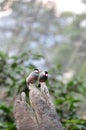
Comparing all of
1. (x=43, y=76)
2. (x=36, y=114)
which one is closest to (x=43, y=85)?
(x=43, y=76)

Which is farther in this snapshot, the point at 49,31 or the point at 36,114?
the point at 49,31

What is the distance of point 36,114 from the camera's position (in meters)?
2.45

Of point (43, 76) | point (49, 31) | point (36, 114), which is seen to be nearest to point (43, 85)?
point (43, 76)

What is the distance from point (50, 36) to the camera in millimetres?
24562

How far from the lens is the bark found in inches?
94.0

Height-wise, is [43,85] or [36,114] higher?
[43,85]

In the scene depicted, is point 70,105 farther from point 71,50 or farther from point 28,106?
point 71,50

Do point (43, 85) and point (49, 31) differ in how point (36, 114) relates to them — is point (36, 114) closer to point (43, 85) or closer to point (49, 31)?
point (43, 85)

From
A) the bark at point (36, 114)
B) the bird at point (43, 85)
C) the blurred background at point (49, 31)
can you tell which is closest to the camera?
the bark at point (36, 114)

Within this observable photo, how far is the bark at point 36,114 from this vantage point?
239 cm

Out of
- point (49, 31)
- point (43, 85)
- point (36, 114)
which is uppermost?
point (49, 31)

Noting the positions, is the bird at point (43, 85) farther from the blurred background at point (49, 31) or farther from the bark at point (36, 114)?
the blurred background at point (49, 31)

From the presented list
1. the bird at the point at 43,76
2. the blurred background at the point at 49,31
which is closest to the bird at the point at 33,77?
the bird at the point at 43,76

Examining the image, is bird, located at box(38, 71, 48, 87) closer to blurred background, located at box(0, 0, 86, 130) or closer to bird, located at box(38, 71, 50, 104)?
bird, located at box(38, 71, 50, 104)
